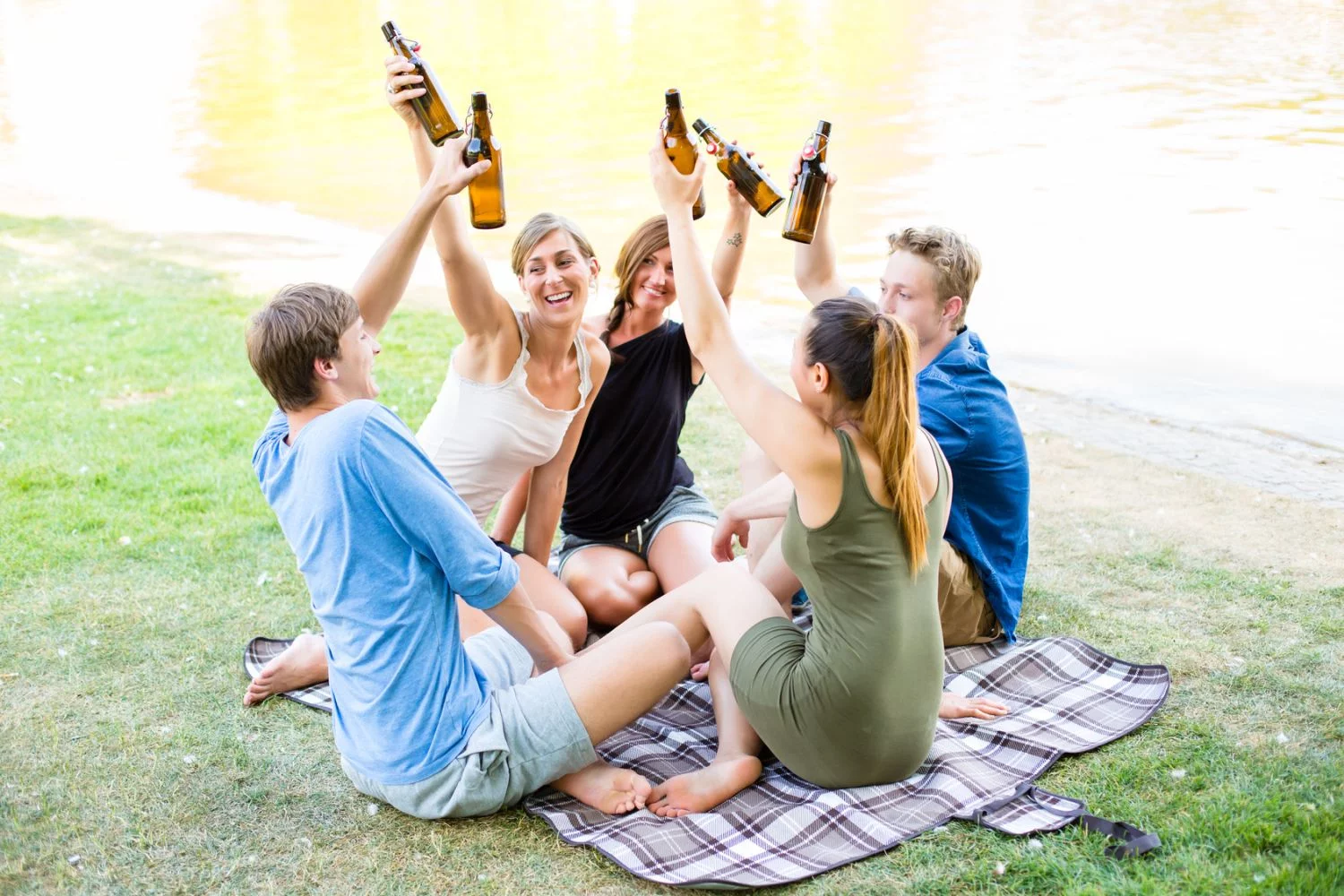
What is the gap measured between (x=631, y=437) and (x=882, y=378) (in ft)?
6.04

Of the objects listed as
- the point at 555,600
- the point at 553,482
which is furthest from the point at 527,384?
the point at 555,600

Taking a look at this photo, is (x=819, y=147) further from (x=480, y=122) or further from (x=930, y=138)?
(x=930, y=138)

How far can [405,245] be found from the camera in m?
3.59

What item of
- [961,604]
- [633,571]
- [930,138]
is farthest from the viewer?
[930,138]

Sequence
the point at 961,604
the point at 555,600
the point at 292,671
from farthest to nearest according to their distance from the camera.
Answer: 1. the point at 555,600
2. the point at 961,604
3. the point at 292,671

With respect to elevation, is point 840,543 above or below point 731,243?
below

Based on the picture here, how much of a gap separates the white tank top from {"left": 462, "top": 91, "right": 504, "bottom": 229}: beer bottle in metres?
0.38

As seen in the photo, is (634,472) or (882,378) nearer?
(882,378)

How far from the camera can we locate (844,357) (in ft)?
10.4

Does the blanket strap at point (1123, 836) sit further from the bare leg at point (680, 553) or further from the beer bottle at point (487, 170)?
the beer bottle at point (487, 170)

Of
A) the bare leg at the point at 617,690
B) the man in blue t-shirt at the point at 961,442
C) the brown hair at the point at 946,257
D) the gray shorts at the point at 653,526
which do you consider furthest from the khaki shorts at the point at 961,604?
the bare leg at the point at 617,690

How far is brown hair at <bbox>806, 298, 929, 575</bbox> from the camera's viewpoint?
3137 millimetres

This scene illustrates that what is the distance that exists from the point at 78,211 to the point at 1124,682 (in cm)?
1343

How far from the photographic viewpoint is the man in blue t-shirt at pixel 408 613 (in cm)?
310
